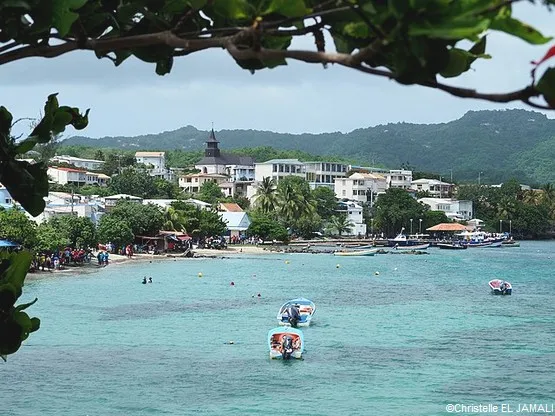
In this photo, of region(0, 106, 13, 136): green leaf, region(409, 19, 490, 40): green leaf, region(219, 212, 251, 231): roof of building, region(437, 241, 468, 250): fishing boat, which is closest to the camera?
region(409, 19, 490, 40): green leaf

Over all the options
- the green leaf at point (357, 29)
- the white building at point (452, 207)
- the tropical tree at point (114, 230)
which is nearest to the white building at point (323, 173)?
the white building at point (452, 207)

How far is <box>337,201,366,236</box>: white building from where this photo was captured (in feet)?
386

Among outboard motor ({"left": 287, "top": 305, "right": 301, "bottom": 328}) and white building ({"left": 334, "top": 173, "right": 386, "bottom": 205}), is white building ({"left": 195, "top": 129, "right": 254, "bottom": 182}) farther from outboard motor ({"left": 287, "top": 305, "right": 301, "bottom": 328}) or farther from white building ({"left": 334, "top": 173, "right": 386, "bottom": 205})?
outboard motor ({"left": 287, "top": 305, "right": 301, "bottom": 328})

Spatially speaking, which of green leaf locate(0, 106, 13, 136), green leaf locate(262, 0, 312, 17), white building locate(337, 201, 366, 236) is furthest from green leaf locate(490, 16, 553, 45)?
white building locate(337, 201, 366, 236)

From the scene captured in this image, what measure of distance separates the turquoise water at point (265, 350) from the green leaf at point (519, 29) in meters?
17.2

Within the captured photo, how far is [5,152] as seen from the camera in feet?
11.4

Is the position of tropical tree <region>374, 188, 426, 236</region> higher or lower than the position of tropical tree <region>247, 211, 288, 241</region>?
higher

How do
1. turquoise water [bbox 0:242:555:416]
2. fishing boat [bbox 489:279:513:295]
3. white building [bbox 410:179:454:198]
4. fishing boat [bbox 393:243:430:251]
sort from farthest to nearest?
white building [bbox 410:179:454:198], fishing boat [bbox 393:243:430:251], fishing boat [bbox 489:279:513:295], turquoise water [bbox 0:242:555:416]

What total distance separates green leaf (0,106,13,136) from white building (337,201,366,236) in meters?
114

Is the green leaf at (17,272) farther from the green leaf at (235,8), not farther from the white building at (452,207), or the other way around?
the white building at (452,207)

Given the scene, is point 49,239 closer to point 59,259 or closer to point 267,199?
point 59,259

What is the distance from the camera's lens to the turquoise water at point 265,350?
19953 mm

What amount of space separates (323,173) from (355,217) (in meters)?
23.8

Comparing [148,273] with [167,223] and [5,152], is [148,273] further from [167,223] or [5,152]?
[5,152]
